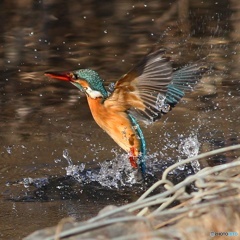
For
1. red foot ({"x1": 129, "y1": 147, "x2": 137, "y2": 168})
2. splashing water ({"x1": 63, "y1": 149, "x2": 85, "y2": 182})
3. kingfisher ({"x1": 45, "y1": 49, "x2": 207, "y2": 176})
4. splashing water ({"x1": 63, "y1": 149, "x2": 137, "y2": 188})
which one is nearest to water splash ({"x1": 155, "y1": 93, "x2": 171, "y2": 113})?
kingfisher ({"x1": 45, "y1": 49, "x2": 207, "y2": 176})

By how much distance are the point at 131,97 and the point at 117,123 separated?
0.66 ft

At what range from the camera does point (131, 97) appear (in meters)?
4.99

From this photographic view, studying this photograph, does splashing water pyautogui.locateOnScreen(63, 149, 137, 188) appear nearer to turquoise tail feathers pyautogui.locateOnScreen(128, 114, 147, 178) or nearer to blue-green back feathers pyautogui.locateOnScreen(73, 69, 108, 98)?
turquoise tail feathers pyautogui.locateOnScreen(128, 114, 147, 178)

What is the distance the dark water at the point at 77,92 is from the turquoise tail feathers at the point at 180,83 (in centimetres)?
50

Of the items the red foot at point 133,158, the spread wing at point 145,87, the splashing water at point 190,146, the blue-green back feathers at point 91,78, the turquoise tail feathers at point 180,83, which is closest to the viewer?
the spread wing at point 145,87

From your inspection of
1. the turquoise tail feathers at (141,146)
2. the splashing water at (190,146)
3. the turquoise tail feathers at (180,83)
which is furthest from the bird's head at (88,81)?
the splashing water at (190,146)

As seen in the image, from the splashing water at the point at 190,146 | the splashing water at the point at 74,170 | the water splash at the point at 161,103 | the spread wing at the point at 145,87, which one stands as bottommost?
the splashing water at the point at 190,146

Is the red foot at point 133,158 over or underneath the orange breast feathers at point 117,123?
underneath

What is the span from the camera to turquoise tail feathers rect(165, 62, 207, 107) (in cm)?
539

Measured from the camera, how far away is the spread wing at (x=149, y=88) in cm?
472

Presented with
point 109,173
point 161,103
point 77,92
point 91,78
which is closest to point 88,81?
point 91,78

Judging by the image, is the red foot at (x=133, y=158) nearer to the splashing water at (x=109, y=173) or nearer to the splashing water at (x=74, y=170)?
the splashing water at (x=109, y=173)

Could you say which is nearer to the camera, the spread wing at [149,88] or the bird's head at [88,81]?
the spread wing at [149,88]

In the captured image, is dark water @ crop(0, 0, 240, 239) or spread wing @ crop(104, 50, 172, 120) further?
dark water @ crop(0, 0, 240, 239)
